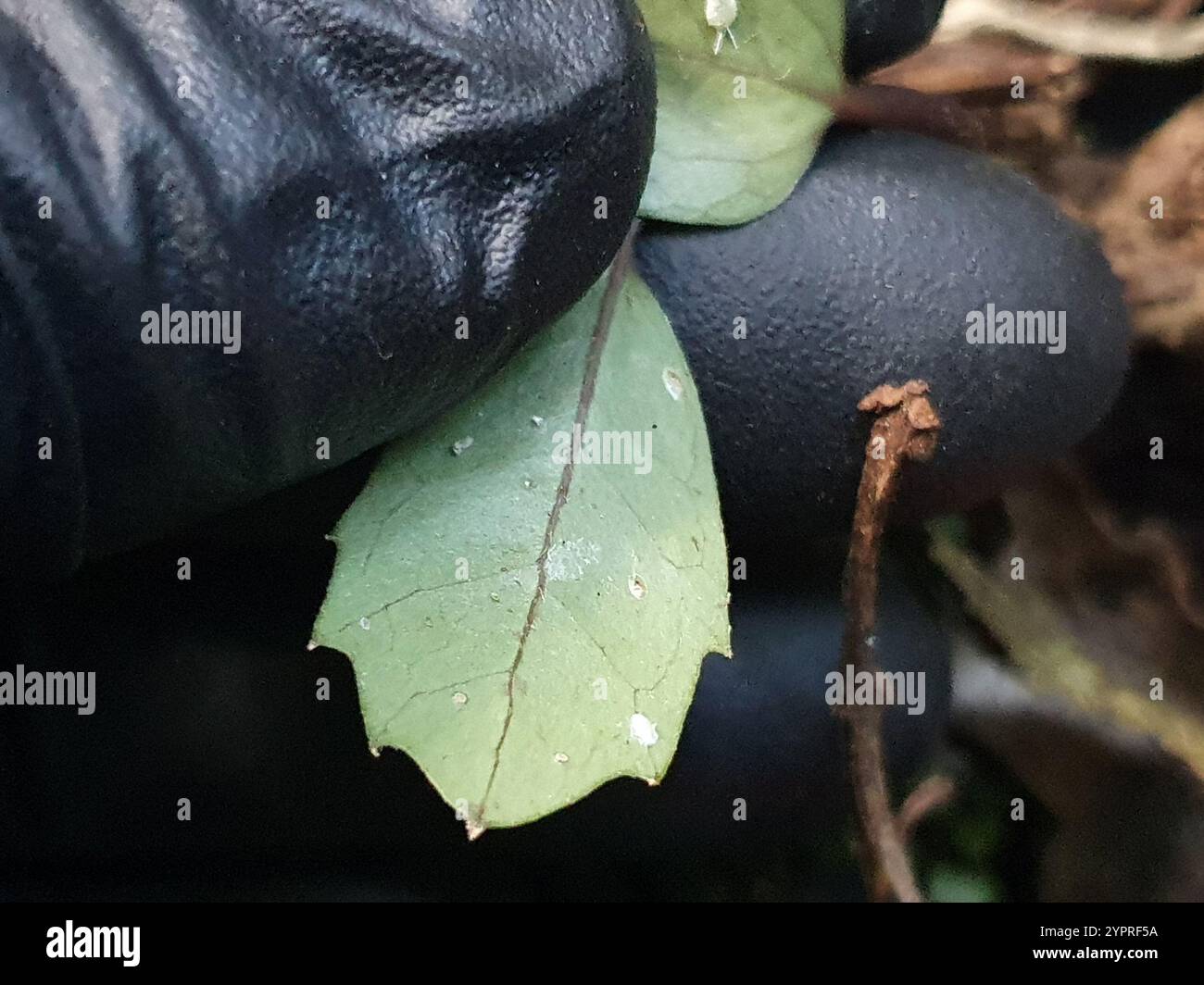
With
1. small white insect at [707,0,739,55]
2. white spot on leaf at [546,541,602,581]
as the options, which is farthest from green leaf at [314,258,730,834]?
small white insect at [707,0,739,55]

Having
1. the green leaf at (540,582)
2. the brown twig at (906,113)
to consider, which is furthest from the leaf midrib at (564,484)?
the brown twig at (906,113)

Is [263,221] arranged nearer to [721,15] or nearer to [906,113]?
[721,15]

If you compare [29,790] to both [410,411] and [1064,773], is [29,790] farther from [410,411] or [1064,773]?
[1064,773]

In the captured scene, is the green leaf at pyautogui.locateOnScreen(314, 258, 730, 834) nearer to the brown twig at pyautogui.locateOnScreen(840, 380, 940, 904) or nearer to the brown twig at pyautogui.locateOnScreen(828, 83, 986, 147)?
the brown twig at pyautogui.locateOnScreen(840, 380, 940, 904)
